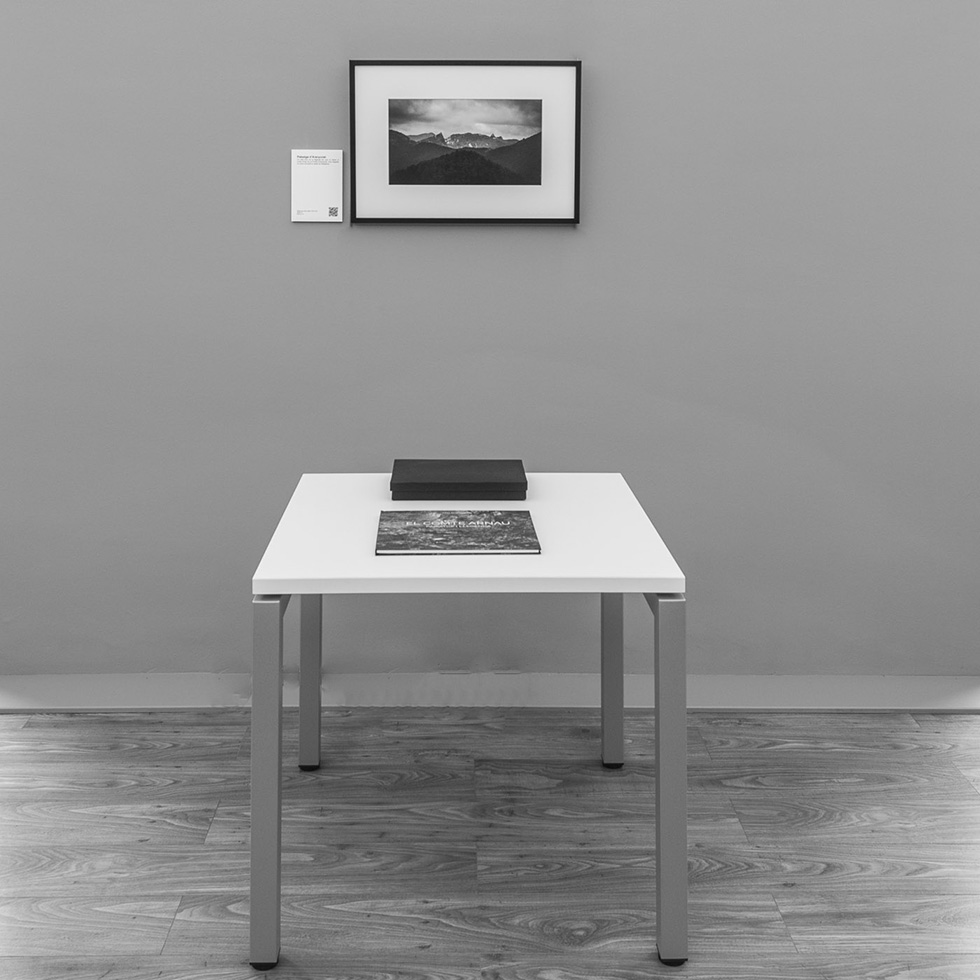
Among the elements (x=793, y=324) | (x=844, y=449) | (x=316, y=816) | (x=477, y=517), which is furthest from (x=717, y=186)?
(x=316, y=816)

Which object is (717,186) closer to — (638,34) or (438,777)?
(638,34)

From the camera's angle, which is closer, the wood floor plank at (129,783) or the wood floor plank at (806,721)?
the wood floor plank at (129,783)

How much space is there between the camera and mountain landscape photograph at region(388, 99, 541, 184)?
2695mm

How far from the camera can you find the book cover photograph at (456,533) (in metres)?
1.88

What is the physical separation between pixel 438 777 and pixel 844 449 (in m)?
1.35

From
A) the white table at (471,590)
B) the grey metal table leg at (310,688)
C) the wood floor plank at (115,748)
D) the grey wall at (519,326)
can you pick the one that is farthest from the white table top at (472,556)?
the wood floor plank at (115,748)

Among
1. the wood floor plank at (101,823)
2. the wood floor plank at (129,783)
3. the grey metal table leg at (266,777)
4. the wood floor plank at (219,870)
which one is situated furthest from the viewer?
the wood floor plank at (129,783)

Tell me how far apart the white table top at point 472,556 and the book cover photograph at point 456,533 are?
0.07 ft

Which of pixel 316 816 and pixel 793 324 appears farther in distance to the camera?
pixel 793 324

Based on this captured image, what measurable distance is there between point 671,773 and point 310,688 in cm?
101

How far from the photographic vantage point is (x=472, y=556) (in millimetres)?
1869

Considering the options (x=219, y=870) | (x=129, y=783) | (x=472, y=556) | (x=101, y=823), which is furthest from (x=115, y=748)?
(x=472, y=556)

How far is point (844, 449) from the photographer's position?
2.89 meters

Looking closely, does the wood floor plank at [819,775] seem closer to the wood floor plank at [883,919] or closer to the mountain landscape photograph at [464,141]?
the wood floor plank at [883,919]
